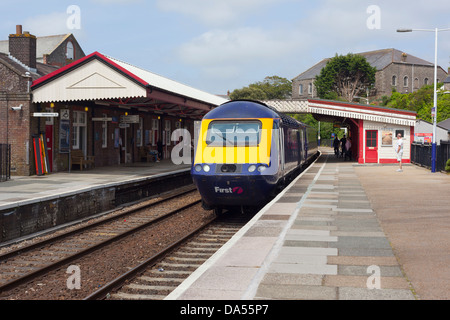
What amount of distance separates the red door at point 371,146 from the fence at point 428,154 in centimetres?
224

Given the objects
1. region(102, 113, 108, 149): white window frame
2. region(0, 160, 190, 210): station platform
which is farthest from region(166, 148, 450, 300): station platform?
region(102, 113, 108, 149): white window frame

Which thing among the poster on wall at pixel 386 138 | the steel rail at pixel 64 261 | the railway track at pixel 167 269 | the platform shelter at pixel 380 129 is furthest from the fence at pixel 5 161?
the poster on wall at pixel 386 138

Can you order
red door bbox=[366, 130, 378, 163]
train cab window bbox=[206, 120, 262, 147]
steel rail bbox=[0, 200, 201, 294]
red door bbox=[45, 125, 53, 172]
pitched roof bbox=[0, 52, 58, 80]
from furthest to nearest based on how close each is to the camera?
red door bbox=[366, 130, 378, 163] < red door bbox=[45, 125, 53, 172] < pitched roof bbox=[0, 52, 58, 80] < train cab window bbox=[206, 120, 262, 147] < steel rail bbox=[0, 200, 201, 294]

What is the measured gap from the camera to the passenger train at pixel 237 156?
1210cm

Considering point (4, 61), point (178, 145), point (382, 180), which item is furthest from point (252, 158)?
point (178, 145)

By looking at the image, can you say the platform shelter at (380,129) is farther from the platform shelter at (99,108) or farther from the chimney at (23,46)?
the chimney at (23,46)

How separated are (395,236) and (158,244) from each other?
4992mm

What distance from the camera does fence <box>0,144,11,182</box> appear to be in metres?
18.3

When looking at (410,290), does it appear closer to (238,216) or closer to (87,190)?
(238,216)

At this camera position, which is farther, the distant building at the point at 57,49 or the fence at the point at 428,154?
the distant building at the point at 57,49

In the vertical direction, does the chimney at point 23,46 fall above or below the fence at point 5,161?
above

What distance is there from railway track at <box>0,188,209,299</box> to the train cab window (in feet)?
9.30

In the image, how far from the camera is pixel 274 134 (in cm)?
1305

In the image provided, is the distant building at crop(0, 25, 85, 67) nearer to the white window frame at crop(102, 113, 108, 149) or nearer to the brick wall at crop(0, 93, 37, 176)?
Result: the white window frame at crop(102, 113, 108, 149)
